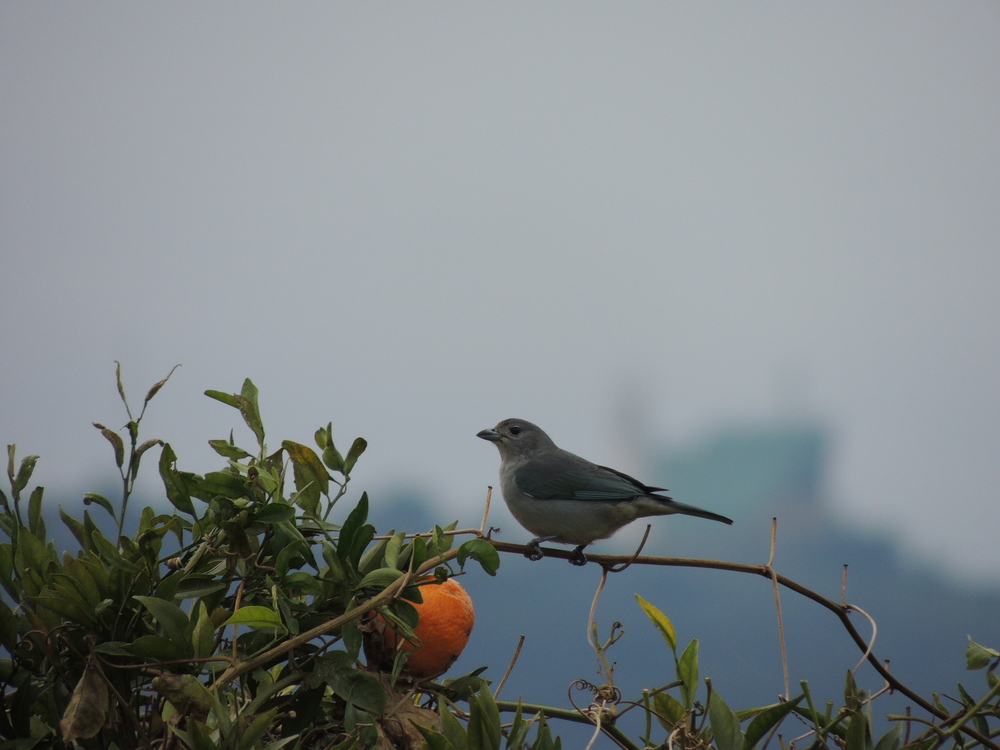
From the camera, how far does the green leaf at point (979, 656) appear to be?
0.90 metres

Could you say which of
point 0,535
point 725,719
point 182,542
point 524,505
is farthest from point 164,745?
point 524,505

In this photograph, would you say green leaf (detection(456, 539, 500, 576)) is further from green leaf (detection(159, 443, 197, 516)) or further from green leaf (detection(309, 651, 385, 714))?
green leaf (detection(159, 443, 197, 516))

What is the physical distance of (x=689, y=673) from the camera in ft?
2.72

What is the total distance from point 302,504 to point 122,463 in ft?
0.58

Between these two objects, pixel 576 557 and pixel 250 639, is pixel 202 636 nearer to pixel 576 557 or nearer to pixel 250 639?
pixel 250 639

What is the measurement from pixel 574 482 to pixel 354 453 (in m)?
1.03

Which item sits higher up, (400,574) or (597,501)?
(400,574)

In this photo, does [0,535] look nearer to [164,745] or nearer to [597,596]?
[164,745]

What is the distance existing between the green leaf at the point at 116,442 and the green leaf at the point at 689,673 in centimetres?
58

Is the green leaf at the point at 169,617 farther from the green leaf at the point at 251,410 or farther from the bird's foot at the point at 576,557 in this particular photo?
the bird's foot at the point at 576,557

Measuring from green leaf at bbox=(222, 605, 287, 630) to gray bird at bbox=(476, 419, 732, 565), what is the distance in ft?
2.96

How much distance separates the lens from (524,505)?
1766 millimetres

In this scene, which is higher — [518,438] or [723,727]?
[518,438]

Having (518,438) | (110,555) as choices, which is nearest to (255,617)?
(110,555)
